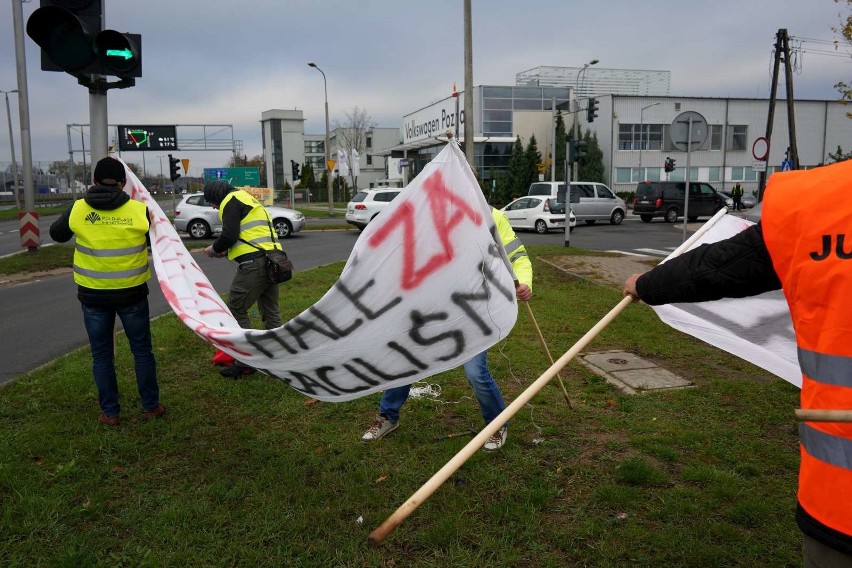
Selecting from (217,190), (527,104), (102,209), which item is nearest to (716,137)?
(527,104)

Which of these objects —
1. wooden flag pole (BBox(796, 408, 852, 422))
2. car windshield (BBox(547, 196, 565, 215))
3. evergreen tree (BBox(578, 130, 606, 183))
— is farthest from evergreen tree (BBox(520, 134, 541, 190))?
wooden flag pole (BBox(796, 408, 852, 422))

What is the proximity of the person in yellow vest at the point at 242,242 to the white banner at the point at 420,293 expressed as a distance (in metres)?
2.65

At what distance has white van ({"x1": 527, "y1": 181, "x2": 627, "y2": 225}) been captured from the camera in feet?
90.8

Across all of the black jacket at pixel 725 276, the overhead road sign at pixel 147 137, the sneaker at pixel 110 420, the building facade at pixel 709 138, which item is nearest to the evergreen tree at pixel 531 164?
the building facade at pixel 709 138

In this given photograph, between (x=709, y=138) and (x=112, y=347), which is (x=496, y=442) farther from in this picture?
(x=709, y=138)

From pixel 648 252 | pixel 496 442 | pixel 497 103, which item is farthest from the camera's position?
pixel 497 103

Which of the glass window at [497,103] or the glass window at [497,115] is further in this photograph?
the glass window at [497,115]

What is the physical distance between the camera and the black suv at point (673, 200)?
30359 millimetres

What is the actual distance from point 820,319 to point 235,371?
515 centimetres

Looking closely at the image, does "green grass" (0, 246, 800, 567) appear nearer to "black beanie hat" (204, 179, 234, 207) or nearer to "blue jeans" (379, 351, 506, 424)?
"blue jeans" (379, 351, 506, 424)

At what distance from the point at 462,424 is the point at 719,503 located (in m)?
1.86

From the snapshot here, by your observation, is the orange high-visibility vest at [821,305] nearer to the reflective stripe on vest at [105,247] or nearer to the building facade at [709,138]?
the reflective stripe on vest at [105,247]

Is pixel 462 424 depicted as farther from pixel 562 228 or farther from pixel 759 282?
pixel 562 228

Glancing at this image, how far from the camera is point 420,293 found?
3.30m
